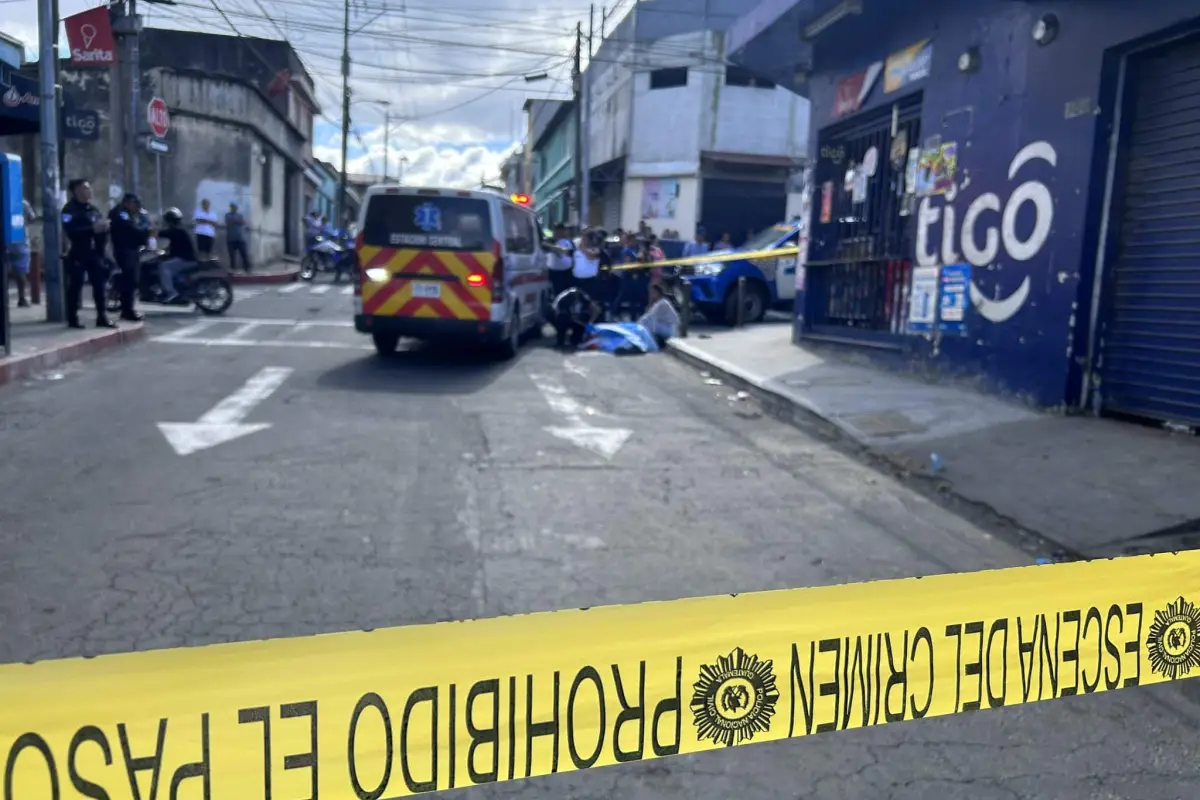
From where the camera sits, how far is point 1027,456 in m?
6.26

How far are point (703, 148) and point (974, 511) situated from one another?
76.8ft

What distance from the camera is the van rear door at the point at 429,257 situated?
10289 mm

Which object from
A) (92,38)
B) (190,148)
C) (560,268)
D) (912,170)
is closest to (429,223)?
(560,268)

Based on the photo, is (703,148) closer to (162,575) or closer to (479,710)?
(162,575)

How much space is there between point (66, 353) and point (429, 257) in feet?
12.0

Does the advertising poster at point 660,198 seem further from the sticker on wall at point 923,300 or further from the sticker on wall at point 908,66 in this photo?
the sticker on wall at point 923,300

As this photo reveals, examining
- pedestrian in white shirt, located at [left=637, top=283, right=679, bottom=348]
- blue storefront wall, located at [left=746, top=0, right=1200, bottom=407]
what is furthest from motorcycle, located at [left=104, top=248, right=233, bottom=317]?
blue storefront wall, located at [left=746, top=0, right=1200, bottom=407]

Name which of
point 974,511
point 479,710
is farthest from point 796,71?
point 479,710

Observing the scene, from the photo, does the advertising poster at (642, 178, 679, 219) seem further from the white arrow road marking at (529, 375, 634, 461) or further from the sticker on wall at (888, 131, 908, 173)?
the white arrow road marking at (529, 375, 634, 461)

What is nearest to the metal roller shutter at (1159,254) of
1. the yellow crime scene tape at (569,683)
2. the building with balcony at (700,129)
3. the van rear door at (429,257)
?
the yellow crime scene tape at (569,683)

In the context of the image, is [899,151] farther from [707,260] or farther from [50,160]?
[50,160]

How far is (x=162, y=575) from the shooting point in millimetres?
4000

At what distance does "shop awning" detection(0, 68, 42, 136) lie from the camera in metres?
9.42

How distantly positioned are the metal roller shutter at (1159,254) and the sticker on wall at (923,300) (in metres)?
2.04
